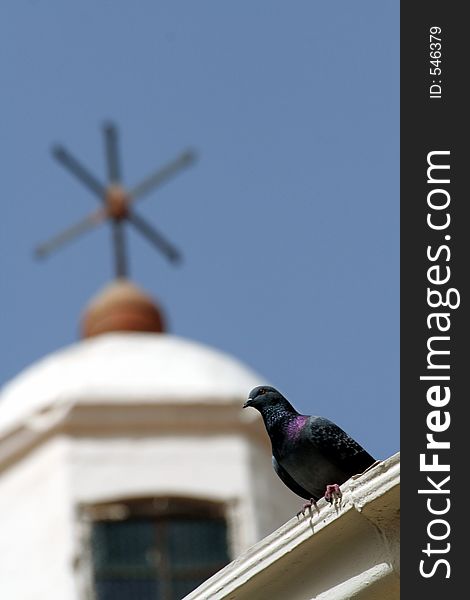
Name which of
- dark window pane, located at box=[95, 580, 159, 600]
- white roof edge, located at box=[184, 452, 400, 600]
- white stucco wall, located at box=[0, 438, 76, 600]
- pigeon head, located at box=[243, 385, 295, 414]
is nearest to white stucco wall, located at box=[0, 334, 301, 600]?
white stucco wall, located at box=[0, 438, 76, 600]

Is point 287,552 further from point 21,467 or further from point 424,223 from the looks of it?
point 21,467

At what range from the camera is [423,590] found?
460 inches

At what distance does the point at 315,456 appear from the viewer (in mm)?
12656

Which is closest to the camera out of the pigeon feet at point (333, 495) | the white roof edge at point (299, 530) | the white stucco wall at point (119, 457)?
the white roof edge at point (299, 530)

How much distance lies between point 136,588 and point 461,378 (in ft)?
34.6

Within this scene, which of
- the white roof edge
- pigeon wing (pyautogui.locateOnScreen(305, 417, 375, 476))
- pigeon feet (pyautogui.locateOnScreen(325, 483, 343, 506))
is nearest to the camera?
the white roof edge

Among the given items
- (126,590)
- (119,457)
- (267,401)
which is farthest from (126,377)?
(267,401)

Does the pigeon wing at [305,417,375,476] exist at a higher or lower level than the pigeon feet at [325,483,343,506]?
higher

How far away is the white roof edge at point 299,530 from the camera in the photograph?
1216cm

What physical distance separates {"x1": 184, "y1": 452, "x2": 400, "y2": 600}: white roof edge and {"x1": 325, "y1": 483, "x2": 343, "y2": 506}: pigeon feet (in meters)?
0.02

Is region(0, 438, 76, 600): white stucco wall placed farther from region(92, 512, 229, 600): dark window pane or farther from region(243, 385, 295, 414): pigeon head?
region(243, 385, 295, 414): pigeon head

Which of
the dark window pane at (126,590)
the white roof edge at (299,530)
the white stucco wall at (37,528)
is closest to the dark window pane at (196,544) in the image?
the dark window pane at (126,590)

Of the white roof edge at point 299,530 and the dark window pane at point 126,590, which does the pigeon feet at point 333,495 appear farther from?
the dark window pane at point 126,590

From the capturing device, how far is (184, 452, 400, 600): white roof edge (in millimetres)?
12156
